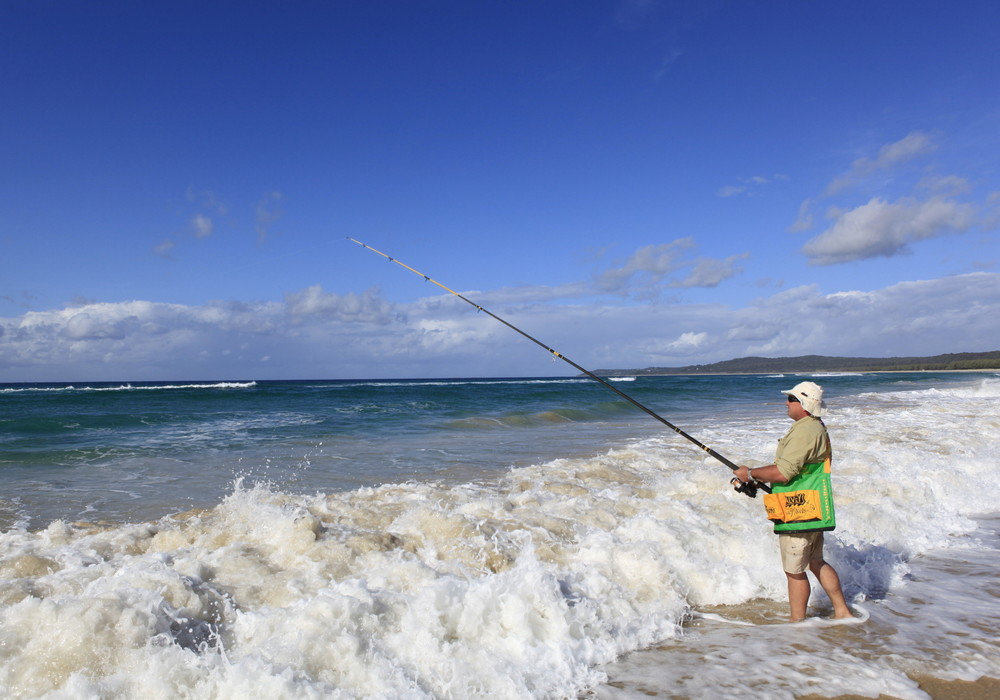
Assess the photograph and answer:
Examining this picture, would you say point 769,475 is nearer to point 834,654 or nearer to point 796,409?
point 796,409

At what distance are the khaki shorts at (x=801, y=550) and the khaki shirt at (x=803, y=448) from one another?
1.53 feet

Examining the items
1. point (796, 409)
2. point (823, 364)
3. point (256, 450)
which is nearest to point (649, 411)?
point (796, 409)

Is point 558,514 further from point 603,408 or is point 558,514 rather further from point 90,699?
point 603,408

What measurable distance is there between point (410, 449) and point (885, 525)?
28.4 feet

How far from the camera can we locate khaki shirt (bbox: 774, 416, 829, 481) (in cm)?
423

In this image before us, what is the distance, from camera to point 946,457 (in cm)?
1038

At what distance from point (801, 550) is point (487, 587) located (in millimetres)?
2240

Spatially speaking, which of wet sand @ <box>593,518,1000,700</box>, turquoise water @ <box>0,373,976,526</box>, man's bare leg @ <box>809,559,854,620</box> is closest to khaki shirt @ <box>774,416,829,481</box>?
man's bare leg @ <box>809,559,854,620</box>

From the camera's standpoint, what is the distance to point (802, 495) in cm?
434

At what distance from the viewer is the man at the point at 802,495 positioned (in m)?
4.26

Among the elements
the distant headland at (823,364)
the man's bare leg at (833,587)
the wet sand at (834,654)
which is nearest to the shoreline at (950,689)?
the wet sand at (834,654)

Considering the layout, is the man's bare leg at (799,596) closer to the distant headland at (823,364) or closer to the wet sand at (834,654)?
the wet sand at (834,654)

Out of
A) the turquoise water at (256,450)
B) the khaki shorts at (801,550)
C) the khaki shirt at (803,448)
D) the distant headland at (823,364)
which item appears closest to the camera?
the khaki shirt at (803,448)

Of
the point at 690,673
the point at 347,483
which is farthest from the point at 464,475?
the point at 690,673
